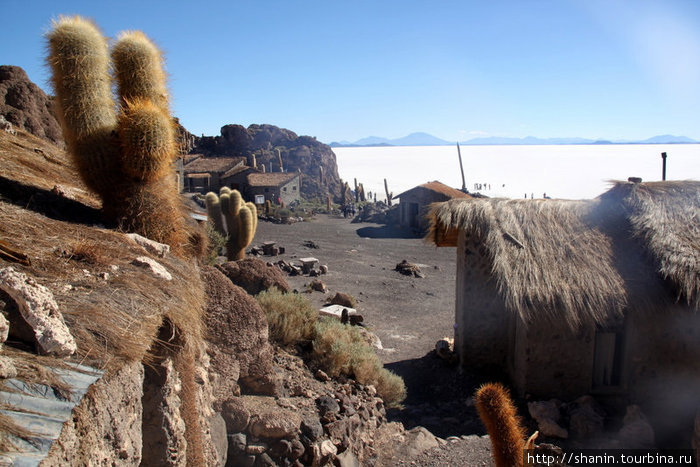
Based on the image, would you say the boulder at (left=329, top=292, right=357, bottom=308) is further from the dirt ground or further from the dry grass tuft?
the dry grass tuft

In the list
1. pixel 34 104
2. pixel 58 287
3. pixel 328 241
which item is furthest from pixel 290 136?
pixel 58 287

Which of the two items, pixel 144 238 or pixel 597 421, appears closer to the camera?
pixel 144 238

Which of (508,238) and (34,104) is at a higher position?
(34,104)

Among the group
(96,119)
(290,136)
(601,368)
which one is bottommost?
(601,368)

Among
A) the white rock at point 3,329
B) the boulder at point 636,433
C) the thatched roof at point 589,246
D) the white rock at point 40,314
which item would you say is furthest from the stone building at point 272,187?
the white rock at point 3,329

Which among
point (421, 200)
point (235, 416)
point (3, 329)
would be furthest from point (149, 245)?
point (421, 200)

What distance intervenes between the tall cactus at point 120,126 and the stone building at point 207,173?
37.9 metres

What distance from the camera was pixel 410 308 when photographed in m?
13.4

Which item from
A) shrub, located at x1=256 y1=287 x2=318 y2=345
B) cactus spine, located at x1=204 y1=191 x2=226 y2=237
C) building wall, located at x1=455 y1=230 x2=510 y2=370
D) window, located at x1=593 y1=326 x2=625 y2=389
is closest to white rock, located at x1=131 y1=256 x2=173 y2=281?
shrub, located at x1=256 y1=287 x2=318 y2=345

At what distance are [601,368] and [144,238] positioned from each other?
731 cm

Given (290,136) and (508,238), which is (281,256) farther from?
(290,136)

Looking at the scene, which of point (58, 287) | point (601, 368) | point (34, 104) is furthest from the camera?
point (34, 104)

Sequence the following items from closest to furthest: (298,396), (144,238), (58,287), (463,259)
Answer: (58,287)
(144,238)
(298,396)
(463,259)

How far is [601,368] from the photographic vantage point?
7.88m
